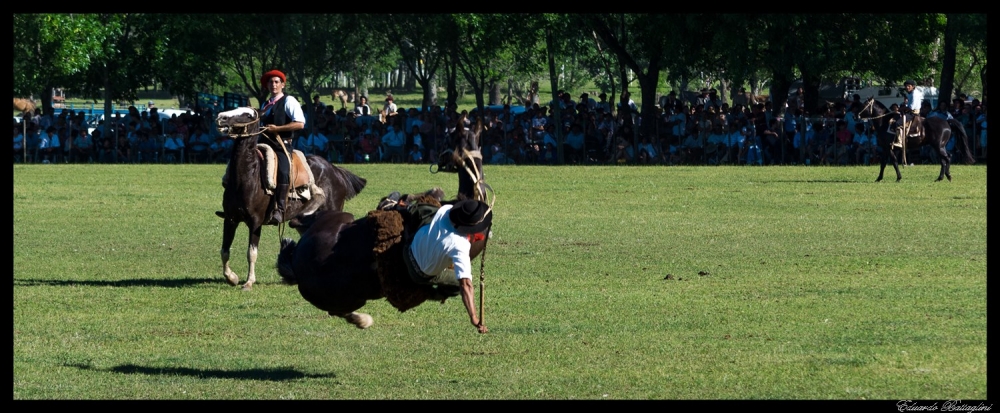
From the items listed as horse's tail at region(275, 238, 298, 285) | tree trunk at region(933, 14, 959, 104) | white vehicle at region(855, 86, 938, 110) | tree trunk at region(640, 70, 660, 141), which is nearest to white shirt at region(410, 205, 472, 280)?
horse's tail at region(275, 238, 298, 285)

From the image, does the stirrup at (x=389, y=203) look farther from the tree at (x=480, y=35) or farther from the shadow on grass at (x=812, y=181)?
the tree at (x=480, y=35)

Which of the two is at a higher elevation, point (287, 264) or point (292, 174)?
point (292, 174)

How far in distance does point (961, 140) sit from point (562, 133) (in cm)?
1069

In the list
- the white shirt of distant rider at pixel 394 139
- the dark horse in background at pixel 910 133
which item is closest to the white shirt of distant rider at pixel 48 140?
the white shirt of distant rider at pixel 394 139

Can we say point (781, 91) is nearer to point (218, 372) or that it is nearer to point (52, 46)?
point (52, 46)

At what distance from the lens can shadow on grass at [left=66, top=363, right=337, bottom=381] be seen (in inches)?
355

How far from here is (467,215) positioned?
814 centimetres

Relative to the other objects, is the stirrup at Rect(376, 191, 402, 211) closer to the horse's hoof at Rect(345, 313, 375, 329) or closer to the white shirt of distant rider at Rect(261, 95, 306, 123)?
the horse's hoof at Rect(345, 313, 375, 329)

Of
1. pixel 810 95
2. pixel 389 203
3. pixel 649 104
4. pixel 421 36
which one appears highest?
pixel 421 36

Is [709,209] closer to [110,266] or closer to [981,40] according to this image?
[110,266]

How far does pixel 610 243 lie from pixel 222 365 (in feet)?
27.9

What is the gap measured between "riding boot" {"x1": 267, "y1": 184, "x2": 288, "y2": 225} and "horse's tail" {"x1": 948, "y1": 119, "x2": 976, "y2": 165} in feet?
62.7

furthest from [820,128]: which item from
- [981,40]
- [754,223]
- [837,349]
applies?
[837,349]

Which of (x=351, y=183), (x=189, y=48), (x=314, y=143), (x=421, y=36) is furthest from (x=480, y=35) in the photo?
(x=351, y=183)
